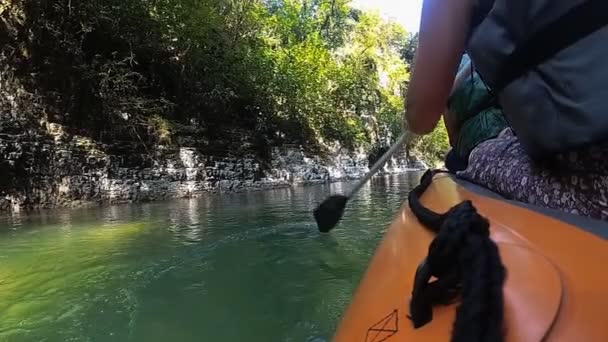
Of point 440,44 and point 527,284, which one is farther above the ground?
point 440,44

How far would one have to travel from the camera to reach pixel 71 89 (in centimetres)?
784

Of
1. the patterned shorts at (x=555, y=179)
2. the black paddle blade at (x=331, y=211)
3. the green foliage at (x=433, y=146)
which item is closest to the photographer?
the patterned shorts at (x=555, y=179)

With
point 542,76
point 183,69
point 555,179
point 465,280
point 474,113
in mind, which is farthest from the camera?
point 183,69

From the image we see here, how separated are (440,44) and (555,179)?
0.36 m

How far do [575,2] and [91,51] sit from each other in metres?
8.79

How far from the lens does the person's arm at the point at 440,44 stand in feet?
3.01

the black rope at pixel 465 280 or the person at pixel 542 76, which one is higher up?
the person at pixel 542 76

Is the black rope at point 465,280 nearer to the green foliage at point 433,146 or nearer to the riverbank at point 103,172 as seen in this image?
the riverbank at point 103,172

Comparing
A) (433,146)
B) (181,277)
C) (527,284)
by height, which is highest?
(433,146)

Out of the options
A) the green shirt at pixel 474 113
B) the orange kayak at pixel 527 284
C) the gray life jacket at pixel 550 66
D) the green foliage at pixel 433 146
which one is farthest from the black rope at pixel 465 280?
the green foliage at pixel 433 146

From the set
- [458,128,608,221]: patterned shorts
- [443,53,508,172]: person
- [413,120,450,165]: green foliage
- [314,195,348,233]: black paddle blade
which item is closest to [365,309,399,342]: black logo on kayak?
[458,128,608,221]: patterned shorts

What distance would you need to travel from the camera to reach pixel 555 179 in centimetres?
98

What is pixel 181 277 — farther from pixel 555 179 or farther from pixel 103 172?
pixel 103 172

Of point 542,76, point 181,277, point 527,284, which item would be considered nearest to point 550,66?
point 542,76
